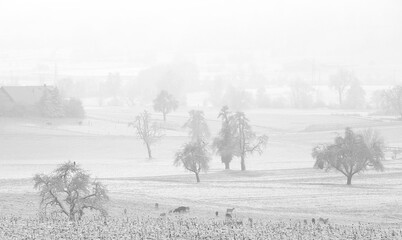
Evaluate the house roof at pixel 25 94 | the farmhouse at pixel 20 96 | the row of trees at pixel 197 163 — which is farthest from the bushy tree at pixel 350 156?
the house roof at pixel 25 94

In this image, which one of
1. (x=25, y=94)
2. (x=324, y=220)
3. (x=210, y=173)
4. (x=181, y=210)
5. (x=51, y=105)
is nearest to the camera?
(x=324, y=220)

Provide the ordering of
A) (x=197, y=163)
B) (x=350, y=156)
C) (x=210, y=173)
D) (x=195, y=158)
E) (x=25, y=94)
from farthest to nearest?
(x=25, y=94) < (x=210, y=173) < (x=197, y=163) < (x=195, y=158) < (x=350, y=156)

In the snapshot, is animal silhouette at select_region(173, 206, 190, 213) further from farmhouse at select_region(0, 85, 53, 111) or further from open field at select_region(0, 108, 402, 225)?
farmhouse at select_region(0, 85, 53, 111)

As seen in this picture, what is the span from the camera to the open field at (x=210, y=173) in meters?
45.9

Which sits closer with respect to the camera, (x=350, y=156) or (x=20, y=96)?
(x=350, y=156)

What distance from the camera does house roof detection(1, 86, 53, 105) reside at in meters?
126

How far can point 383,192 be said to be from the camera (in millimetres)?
54594

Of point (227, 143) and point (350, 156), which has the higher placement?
point (227, 143)

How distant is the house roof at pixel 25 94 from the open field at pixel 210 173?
11262mm

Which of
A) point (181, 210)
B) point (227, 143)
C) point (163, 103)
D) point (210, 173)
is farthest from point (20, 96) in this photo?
point (181, 210)

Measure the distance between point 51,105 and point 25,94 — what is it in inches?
512

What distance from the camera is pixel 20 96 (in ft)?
422

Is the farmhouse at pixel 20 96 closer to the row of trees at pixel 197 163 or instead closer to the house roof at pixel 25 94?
the house roof at pixel 25 94

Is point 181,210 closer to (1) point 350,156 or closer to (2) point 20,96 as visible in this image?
(1) point 350,156
